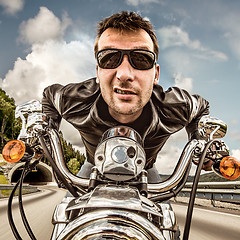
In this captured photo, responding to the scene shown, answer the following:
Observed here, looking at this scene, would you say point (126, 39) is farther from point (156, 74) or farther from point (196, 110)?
point (196, 110)

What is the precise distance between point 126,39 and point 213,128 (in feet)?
3.39

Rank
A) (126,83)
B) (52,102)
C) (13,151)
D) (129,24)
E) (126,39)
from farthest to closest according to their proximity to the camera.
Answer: (52,102) < (129,24) < (126,39) < (126,83) < (13,151)

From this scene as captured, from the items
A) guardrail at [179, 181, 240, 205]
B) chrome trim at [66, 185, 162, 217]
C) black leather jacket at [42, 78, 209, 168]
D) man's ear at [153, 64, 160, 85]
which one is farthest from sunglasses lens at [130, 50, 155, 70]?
guardrail at [179, 181, 240, 205]

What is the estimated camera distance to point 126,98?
182 cm

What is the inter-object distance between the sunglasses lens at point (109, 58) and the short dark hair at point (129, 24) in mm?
474

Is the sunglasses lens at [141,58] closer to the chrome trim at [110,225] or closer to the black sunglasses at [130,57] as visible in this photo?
the black sunglasses at [130,57]

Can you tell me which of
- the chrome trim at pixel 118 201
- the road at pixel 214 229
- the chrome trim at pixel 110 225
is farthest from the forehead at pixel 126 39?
the road at pixel 214 229

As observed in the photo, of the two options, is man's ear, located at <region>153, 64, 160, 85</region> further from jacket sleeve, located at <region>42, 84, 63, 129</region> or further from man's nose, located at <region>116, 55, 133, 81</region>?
jacket sleeve, located at <region>42, 84, 63, 129</region>

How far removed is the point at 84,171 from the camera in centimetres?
276

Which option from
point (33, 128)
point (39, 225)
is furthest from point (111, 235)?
point (39, 225)

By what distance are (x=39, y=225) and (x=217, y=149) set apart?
2.87 m

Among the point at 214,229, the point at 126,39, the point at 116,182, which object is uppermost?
the point at 126,39

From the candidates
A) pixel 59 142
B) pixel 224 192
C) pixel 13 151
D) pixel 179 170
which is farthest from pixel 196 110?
pixel 224 192

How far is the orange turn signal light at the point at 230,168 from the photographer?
128 centimetres
